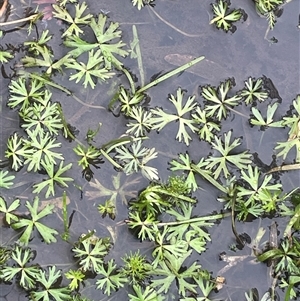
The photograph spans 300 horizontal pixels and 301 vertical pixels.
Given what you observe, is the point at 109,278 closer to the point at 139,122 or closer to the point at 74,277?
the point at 74,277

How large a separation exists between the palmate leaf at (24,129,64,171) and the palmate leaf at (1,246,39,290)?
63cm

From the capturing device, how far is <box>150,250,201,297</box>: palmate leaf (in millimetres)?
4055

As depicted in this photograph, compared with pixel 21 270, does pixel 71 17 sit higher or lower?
higher

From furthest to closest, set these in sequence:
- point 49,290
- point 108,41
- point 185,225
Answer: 1. point 108,41
2. point 185,225
3. point 49,290

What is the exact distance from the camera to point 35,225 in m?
4.03

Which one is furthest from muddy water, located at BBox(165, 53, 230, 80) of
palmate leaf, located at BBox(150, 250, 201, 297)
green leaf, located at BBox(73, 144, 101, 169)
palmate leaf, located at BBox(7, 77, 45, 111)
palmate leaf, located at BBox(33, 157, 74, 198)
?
palmate leaf, located at BBox(150, 250, 201, 297)

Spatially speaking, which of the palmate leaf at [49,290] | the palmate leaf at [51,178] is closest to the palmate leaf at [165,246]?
the palmate leaf at [49,290]

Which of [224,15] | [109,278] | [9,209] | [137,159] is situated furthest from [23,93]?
[224,15]

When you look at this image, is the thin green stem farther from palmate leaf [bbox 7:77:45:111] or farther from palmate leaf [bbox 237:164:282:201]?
palmate leaf [bbox 237:164:282:201]

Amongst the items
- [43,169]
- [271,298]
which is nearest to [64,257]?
[43,169]

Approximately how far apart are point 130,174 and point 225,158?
0.73 m

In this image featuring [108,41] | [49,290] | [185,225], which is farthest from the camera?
[108,41]

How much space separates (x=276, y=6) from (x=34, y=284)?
2838mm

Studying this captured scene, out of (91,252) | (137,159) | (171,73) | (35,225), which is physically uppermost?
(171,73)
